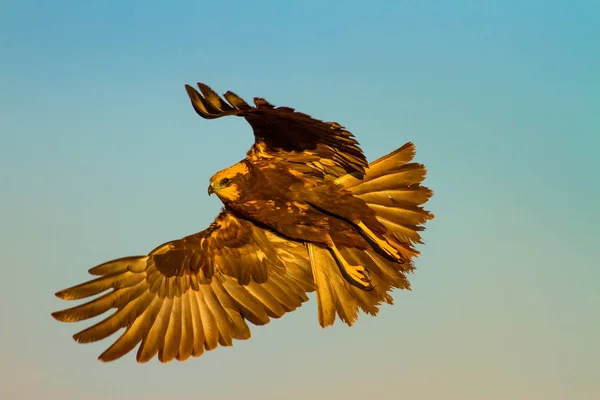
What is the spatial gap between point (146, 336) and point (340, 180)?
2.04 meters

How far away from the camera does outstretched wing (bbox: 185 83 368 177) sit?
229 inches

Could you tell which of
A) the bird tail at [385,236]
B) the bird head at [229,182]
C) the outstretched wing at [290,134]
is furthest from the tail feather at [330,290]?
the bird head at [229,182]

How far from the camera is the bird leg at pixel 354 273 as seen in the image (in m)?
7.06

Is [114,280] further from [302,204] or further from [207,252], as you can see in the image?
[302,204]

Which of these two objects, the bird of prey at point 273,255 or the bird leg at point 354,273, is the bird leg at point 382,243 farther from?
the bird leg at point 354,273

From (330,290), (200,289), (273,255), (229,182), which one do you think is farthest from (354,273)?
(229,182)

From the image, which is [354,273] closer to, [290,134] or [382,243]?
[382,243]

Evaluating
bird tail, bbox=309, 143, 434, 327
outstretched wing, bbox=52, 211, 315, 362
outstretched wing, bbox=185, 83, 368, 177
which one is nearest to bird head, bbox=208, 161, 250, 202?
outstretched wing, bbox=185, 83, 368, 177

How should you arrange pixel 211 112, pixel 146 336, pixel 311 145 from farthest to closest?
pixel 146 336
pixel 311 145
pixel 211 112

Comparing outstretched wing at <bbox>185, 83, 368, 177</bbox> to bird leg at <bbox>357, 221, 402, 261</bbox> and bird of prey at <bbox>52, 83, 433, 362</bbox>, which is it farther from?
bird leg at <bbox>357, 221, 402, 261</bbox>

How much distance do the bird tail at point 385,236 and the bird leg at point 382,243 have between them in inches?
1.8

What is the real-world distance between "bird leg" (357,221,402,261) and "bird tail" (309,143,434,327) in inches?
1.8

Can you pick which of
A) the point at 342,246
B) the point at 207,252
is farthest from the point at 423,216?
the point at 207,252

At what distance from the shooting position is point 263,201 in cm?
652
